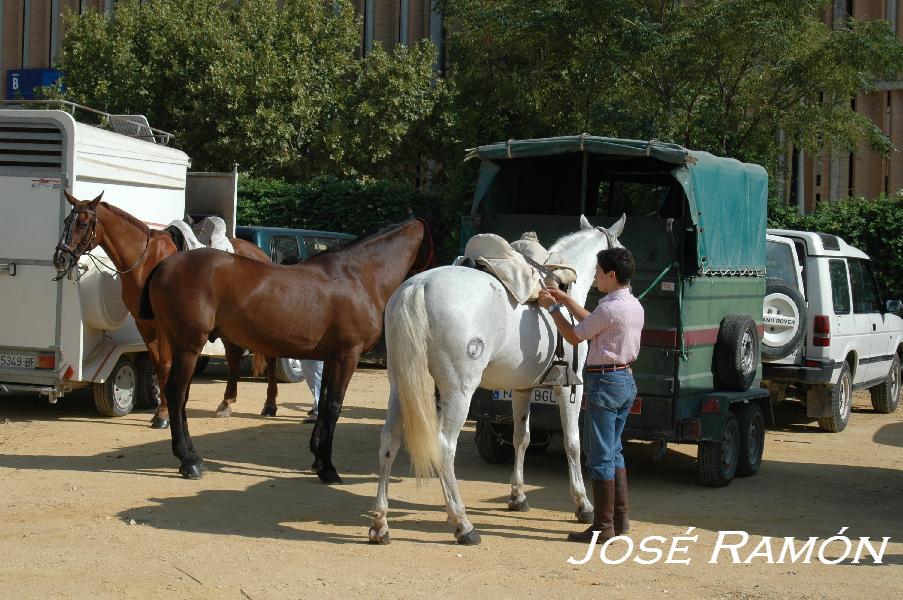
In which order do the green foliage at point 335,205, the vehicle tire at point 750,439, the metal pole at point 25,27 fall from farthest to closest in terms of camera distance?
the metal pole at point 25,27, the green foliage at point 335,205, the vehicle tire at point 750,439

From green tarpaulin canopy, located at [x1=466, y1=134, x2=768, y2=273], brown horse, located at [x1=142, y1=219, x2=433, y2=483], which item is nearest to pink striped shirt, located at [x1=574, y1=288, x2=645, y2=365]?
green tarpaulin canopy, located at [x1=466, y1=134, x2=768, y2=273]

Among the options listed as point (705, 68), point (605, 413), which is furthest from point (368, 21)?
point (605, 413)

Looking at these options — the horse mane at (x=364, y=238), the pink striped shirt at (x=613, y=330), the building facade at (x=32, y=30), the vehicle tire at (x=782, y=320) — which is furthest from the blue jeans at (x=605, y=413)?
the building facade at (x=32, y=30)

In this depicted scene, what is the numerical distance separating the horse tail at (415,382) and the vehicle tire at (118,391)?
5.77m

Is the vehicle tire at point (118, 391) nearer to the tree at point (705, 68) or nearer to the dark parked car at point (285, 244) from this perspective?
the dark parked car at point (285, 244)

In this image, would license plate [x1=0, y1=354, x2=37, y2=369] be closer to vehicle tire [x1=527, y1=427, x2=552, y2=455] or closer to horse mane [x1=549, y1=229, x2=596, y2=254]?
vehicle tire [x1=527, y1=427, x2=552, y2=455]

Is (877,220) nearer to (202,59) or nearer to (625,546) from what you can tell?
(625,546)

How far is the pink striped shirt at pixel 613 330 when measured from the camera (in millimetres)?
6738

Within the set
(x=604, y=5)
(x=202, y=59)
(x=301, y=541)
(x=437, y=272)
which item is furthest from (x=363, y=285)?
(x=202, y=59)

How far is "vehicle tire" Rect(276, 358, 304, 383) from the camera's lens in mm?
14922

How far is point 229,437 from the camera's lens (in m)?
10.9

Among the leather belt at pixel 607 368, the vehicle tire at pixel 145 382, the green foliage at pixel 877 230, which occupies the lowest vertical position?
the vehicle tire at pixel 145 382

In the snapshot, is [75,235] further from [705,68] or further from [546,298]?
[705,68]

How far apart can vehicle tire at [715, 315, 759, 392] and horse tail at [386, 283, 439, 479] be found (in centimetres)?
333
